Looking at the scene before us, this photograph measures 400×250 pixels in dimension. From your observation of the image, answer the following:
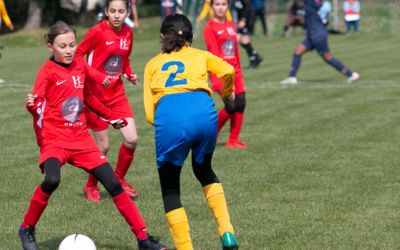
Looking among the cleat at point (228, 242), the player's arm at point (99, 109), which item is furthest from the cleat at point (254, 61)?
the cleat at point (228, 242)

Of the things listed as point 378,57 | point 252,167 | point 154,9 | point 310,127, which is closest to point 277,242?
point 252,167

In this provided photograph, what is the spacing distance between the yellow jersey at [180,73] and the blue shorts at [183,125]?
0.06m

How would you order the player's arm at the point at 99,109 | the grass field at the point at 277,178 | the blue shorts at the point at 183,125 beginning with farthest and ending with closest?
the grass field at the point at 277,178
the player's arm at the point at 99,109
the blue shorts at the point at 183,125

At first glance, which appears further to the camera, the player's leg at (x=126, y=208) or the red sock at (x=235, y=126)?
the red sock at (x=235, y=126)

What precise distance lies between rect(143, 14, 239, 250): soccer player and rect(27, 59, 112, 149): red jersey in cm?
77

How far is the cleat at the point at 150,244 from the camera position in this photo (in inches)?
292

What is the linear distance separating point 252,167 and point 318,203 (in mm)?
2221

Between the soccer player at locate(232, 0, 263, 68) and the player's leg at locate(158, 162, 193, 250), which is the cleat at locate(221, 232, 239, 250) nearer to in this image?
the player's leg at locate(158, 162, 193, 250)

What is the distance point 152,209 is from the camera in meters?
9.16

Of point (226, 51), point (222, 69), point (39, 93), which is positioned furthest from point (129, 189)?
point (226, 51)

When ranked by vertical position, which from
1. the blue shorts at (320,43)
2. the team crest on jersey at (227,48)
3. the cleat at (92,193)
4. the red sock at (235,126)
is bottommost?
the blue shorts at (320,43)

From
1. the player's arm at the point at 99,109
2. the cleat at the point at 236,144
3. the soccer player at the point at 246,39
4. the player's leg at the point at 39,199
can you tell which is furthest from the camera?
the soccer player at the point at 246,39

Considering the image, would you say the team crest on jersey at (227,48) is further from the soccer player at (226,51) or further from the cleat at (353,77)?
the cleat at (353,77)

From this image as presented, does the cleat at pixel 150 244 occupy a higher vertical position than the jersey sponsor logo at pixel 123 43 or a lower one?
lower
